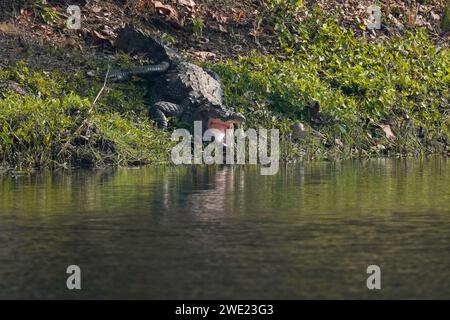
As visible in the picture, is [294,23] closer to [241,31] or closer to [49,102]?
[241,31]

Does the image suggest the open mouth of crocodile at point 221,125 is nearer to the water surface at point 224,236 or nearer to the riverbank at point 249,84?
the riverbank at point 249,84

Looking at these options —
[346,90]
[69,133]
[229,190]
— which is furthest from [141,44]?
[229,190]

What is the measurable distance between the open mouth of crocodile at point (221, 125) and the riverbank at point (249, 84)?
765 millimetres

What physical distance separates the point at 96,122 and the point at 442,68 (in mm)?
10663

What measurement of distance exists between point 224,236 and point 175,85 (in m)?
12.3

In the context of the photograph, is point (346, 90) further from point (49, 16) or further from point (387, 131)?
point (49, 16)

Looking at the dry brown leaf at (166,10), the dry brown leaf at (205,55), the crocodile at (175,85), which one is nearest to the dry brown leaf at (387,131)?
the crocodile at (175,85)

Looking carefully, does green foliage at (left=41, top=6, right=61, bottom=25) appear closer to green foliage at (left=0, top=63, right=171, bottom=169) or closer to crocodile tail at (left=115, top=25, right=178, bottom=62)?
crocodile tail at (left=115, top=25, right=178, bottom=62)

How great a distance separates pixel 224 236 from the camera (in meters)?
10.9

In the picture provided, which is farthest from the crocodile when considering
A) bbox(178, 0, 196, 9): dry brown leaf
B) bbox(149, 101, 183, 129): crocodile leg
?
bbox(178, 0, 196, 9): dry brown leaf

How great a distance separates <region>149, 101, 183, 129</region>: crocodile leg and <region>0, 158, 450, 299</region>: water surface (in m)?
4.62

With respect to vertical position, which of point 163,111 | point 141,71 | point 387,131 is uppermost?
point 141,71

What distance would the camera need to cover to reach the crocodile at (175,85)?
21.9 metres

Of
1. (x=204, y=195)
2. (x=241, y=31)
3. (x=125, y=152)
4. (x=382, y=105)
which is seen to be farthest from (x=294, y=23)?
(x=204, y=195)
